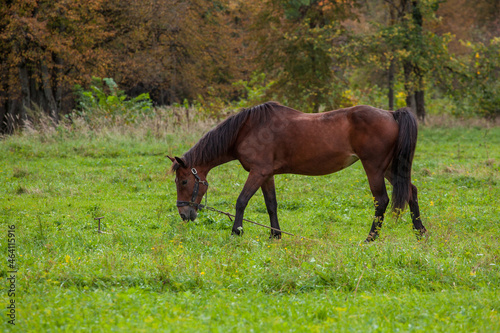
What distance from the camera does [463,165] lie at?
1368 cm

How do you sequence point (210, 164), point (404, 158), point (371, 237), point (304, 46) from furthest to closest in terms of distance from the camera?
1. point (304, 46)
2. point (210, 164)
3. point (404, 158)
4. point (371, 237)

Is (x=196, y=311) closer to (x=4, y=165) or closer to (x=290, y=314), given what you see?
(x=290, y=314)

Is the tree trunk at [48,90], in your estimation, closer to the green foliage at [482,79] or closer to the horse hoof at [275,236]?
the horse hoof at [275,236]

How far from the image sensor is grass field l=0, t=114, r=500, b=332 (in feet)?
14.8

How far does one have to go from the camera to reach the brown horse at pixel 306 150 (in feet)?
25.5

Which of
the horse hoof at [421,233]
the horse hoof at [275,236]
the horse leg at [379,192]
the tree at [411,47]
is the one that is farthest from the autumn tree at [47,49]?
the horse hoof at [421,233]

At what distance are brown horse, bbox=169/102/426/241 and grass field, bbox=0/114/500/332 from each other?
49 cm

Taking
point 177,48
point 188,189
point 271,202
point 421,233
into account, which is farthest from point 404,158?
point 177,48

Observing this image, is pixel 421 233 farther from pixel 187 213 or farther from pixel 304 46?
pixel 304 46

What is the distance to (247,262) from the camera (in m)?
6.10

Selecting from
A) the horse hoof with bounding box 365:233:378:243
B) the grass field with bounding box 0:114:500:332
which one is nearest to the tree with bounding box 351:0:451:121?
the grass field with bounding box 0:114:500:332

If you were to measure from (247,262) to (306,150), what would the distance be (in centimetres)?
254

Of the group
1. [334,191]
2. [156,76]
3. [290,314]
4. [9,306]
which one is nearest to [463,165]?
[334,191]

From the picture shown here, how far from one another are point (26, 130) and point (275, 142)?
1291cm
